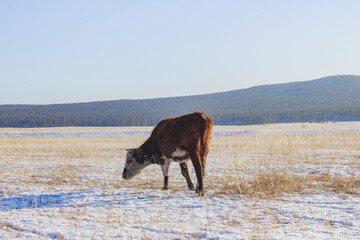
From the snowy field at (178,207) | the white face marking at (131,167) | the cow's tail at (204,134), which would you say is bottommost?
the snowy field at (178,207)

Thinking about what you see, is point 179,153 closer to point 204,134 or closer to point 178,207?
point 204,134

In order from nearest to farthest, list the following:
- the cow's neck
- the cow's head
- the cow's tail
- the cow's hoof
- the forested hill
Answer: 1. the cow's hoof
2. the cow's tail
3. the cow's neck
4. the cow's head
5. the forested hill

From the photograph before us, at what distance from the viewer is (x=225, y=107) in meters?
152

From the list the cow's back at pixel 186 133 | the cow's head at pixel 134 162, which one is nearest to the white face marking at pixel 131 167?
the cow's head at pixel 134 162

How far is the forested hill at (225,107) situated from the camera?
11056 cm

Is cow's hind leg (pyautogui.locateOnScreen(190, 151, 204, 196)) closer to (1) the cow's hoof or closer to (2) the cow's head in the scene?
(1) the cow's hoof

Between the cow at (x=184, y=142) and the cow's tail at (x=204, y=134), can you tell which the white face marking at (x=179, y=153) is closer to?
the cow at (x=184, y=142)

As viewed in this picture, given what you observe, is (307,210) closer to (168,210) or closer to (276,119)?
(168,210)

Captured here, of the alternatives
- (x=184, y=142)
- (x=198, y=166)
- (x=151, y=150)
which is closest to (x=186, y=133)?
(x=184, y=142)

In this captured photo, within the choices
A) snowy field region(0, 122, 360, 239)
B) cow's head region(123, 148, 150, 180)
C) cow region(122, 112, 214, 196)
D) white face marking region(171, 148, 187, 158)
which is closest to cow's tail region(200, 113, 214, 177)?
cow region(122, 112, 214, 196)

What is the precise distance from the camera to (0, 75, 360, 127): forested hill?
4353 inches

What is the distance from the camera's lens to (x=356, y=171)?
10.6 meters

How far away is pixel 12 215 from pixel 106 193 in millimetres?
2326

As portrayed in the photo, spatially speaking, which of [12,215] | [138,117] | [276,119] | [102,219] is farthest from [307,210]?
[138,117]
